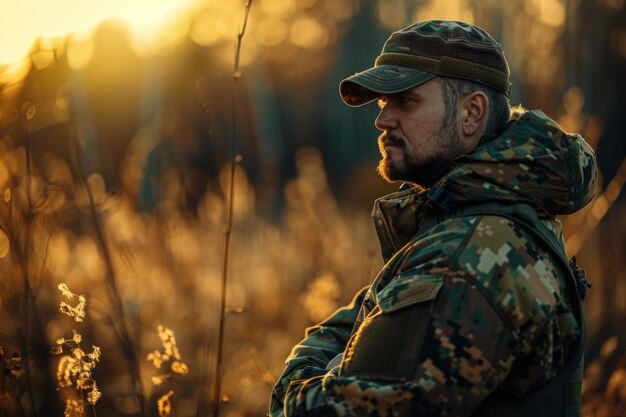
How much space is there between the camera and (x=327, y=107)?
57.5 feet

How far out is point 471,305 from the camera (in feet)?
6.14

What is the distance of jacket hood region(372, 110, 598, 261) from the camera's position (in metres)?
2.08

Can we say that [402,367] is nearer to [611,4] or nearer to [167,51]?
[611,4]

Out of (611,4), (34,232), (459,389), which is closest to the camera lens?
(459,389)

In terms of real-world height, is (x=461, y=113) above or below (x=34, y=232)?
above

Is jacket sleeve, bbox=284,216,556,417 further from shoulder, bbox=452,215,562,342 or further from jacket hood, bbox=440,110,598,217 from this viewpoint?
jacket hood, bbox=440,110,598,217

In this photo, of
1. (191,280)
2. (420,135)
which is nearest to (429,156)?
(420,135)

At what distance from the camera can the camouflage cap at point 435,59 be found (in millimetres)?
2311

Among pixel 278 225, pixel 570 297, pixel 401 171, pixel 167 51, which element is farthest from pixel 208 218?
pixel 167 51

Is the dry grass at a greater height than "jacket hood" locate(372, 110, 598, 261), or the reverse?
"jacket hood" locate(372, 110, 598, 261)

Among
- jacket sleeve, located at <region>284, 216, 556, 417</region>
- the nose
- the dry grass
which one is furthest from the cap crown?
the dry grass

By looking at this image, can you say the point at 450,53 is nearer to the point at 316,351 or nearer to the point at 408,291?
the point at 408,291

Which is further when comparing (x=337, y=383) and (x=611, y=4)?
(x=611, y=4)

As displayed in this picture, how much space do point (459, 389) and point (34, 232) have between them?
191cm
